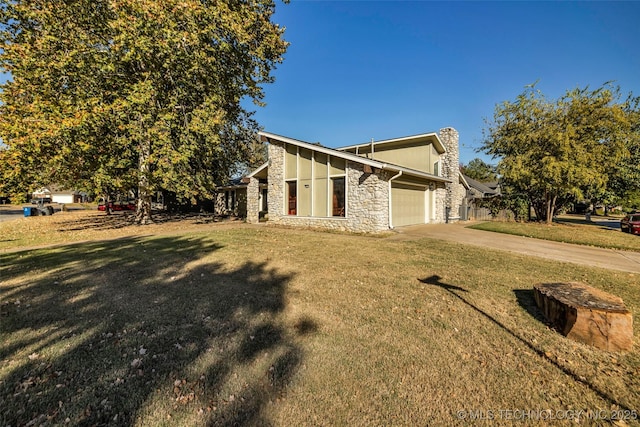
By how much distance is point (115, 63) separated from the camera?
43.3ft

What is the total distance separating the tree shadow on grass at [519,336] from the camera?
8.36 feet

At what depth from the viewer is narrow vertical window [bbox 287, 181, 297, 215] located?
15227 millimetres

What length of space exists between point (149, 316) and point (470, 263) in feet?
23.6

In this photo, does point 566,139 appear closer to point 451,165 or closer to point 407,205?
point 451,165

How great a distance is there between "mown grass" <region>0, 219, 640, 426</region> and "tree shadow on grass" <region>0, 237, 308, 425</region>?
0.6 inches

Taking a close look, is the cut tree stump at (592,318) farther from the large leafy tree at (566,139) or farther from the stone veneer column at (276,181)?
the large leafy tree at (566,139)

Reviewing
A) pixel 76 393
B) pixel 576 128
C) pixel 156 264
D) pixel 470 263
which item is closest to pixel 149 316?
pixel 76 393

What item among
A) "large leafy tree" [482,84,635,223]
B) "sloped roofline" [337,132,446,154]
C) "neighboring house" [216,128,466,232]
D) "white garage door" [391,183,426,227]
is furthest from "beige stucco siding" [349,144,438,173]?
"large leafy tree" [482,84,635,223]

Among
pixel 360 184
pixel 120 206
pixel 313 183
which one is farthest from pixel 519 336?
pixel 120 206

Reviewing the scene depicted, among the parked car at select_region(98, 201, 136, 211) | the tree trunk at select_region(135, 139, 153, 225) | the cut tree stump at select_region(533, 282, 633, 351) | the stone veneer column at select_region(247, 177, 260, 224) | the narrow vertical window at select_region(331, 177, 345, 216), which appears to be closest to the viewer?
the cut tree stump at select_region(533, 282, 633, 351)

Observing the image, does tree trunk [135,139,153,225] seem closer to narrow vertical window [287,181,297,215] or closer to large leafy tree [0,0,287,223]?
large leafy tree [0,0,287,223]

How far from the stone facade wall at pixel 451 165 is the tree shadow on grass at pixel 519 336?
47.2 feet

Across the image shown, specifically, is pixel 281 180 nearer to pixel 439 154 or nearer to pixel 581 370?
pixel 439 154

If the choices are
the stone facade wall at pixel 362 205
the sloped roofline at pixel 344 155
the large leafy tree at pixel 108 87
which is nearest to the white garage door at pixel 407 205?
the sloped roofline at pixel 344 155
